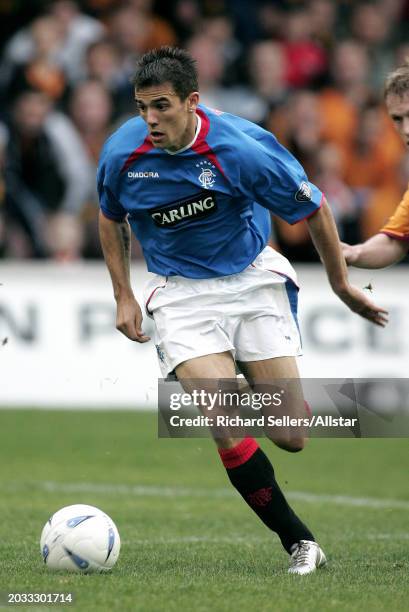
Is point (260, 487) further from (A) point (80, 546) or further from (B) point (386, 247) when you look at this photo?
(B) point (386, 247)

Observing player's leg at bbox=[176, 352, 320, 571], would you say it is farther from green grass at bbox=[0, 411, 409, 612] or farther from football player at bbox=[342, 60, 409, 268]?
football player at bbox=[342, 60, 409, 268]

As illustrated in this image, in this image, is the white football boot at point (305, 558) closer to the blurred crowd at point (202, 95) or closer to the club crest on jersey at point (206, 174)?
the club crest on jersey at point (206, 174)

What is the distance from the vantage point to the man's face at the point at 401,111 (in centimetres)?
599

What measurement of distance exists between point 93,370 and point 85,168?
7.54ft

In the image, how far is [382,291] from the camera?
1266 cm

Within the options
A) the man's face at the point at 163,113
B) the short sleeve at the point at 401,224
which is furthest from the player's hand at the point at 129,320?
the short sleeve at the point at 401,224

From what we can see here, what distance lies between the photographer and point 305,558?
576 cm

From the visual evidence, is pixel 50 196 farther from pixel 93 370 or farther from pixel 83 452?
pixel 83 452

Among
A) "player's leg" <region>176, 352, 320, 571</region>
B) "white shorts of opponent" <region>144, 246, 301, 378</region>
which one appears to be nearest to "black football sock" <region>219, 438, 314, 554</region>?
"player's leg" <region>176, 352, 320, 571</region>

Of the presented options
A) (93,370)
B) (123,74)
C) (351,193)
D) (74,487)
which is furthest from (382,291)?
(74,487)

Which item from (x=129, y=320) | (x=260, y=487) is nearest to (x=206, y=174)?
(x=129, y=320)

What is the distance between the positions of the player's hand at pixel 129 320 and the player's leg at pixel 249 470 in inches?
12.4

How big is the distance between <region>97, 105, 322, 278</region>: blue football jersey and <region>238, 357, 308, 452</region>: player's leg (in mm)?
493

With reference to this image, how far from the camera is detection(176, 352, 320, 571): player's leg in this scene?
5789 mm
